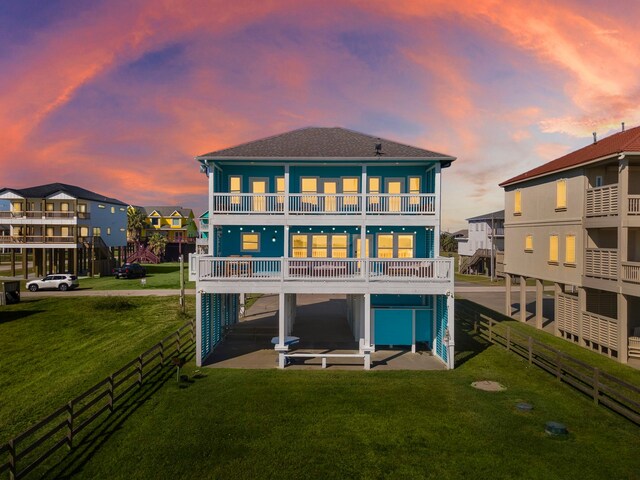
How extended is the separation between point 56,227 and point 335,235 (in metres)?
41.5

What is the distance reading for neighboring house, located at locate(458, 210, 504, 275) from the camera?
172 ft

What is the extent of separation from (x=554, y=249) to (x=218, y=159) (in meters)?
19.3

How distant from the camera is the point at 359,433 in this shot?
34.6 feet

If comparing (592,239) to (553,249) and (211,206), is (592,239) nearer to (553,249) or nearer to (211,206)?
(553,249)

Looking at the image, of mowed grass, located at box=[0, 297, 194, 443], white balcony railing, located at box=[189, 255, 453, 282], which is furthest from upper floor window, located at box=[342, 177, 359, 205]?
mowed grass, located at box=[0, 297, 194, 443]

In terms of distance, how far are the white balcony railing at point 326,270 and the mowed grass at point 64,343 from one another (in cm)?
568

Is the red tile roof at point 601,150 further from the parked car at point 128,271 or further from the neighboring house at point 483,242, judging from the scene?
the parked car at point 128,271

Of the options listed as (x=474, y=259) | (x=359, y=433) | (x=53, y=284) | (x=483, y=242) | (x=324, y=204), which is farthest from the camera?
(x=483, y=242)

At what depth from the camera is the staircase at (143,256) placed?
68.7 meters

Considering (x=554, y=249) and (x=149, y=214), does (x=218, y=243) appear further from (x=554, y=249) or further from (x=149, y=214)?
(x=149, y=214)

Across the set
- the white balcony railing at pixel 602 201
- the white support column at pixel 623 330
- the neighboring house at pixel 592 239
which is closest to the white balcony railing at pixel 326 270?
the white support column at pixel 623 330

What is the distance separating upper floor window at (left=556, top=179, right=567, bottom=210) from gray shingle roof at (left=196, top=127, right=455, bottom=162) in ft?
29.1

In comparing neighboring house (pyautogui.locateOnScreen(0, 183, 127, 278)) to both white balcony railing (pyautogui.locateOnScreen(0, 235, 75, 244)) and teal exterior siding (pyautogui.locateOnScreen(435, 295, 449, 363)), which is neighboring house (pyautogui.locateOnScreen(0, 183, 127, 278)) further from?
teal exterior siding (pyautogui.locateOnScreen(435, 295, 449, 363))

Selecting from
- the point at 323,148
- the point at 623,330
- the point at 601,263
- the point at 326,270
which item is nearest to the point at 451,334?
the point at 326,270
